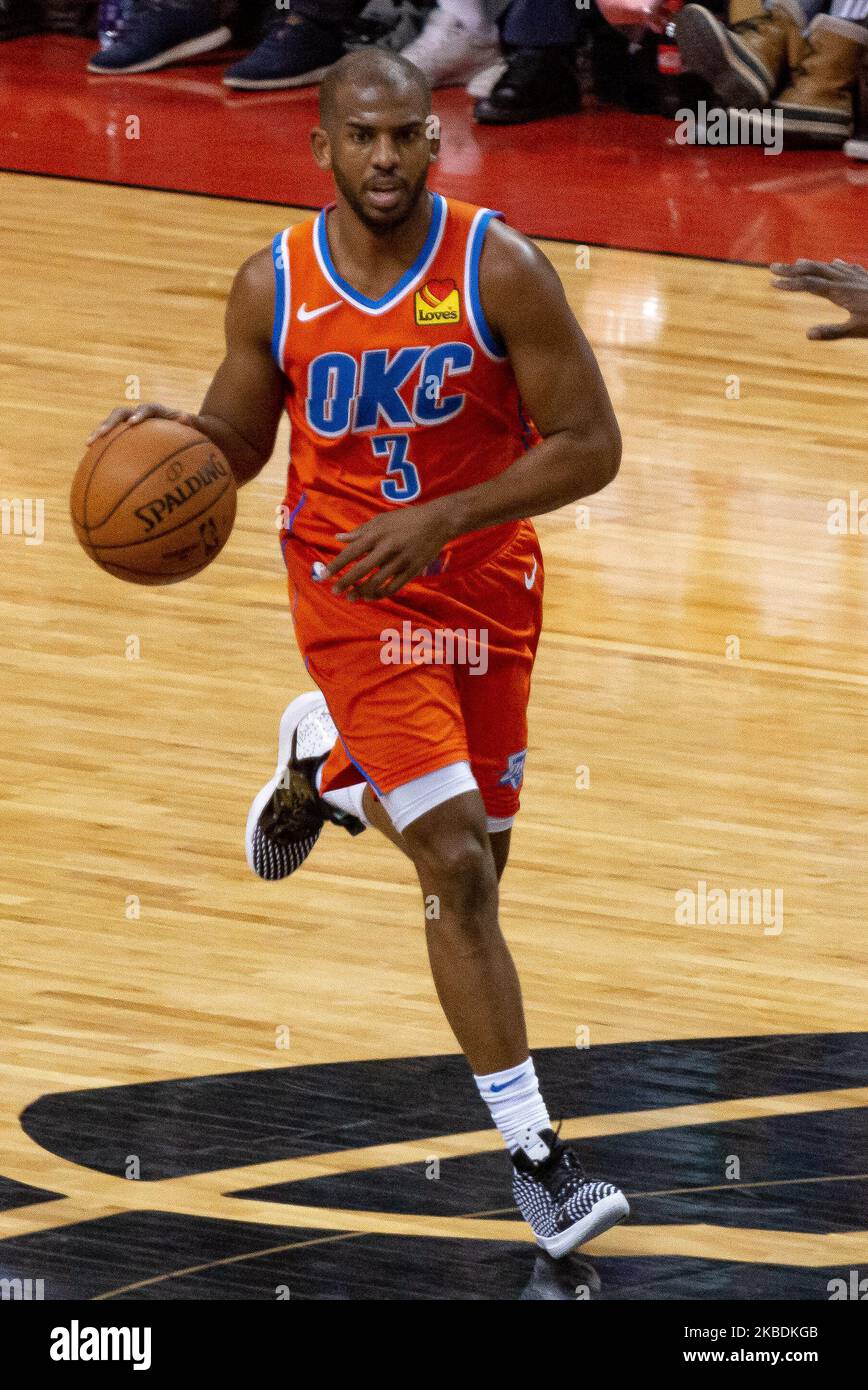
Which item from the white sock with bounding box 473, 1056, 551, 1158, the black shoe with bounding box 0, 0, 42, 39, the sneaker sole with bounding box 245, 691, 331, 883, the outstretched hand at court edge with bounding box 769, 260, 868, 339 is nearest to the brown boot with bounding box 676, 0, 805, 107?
the black shoe with bounding box 0, 0, 42, 39

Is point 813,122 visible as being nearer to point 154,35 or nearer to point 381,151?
point 154,35

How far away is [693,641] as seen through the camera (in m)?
5.83

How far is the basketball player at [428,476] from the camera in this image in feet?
11.4

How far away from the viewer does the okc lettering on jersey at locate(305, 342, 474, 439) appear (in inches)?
141

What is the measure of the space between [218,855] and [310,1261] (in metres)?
1.40

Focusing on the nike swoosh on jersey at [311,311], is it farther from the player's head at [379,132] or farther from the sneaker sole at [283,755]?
the sneaker sole at [283,755]

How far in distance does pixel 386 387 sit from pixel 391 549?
0.34 m

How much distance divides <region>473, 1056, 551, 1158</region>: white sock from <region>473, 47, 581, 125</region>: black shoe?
25.5ft

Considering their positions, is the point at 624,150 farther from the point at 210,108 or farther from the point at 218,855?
the point at 218,855

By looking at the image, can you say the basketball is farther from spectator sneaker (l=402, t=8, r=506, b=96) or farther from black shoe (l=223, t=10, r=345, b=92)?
black shoe (l=223, t=10, r=345, b=92)

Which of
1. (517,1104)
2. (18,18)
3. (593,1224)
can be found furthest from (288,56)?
(593,1224)

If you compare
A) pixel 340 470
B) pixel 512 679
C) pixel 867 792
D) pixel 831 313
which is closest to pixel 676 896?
pixel 867 792

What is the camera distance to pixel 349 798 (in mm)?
4285

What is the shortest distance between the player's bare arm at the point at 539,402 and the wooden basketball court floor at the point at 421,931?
38.1 inches
